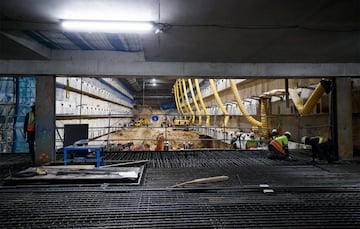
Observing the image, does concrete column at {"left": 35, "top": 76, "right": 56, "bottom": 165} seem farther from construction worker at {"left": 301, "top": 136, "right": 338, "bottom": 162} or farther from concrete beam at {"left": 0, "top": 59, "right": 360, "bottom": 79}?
construction worker at {"left": 301, "top": 136, "right": 338, "bottom": 162}

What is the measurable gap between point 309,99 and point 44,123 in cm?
811

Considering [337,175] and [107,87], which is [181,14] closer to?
[337,175]

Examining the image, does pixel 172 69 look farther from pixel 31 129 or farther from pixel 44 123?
pixel 31 129

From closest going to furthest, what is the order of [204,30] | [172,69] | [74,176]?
[204,30] → [74,176] → [172,69]

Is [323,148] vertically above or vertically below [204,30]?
below

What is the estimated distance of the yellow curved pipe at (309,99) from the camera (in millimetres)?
6922

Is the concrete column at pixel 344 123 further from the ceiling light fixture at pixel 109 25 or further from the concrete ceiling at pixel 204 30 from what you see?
the ceiling light fixture at pixel 109 25

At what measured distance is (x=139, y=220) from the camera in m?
2.73

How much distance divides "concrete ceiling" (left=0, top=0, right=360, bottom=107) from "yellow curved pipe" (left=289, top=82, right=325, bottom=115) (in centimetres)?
102

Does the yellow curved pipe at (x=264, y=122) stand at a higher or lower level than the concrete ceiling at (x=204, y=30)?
lower

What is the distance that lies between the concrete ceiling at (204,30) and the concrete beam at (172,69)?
7.9 inches

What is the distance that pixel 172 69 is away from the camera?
6199 millimetres

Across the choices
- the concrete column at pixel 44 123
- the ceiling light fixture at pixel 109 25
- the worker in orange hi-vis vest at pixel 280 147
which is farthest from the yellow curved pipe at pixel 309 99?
the concrete column at pixel 44 123

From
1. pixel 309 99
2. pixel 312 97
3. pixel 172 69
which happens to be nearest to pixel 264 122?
pixel 309 99
